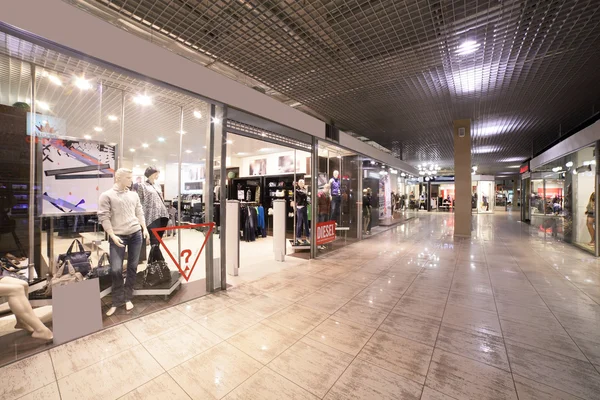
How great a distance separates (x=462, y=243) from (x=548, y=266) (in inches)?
97.4

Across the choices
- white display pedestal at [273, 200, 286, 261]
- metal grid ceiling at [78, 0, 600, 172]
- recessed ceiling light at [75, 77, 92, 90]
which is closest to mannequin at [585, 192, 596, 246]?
metal grid ceiling at [78, 0, 600, 172]

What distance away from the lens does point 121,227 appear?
2799 mm

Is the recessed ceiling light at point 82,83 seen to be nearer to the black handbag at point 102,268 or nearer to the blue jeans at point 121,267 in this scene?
the blue jeans at point 121,267

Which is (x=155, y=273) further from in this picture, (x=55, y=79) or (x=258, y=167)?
(x=258, y=167)

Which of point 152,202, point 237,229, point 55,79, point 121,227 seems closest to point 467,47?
point 237,229

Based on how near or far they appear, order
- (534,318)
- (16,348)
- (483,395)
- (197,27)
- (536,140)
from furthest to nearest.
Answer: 1. (536,140)
2. (197,27)
3. (534,318)
4. (16,348)
5. (483,395)

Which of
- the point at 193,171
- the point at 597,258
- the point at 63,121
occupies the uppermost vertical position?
the point at 63,121

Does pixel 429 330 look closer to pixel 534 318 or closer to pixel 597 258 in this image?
pixel 534 318

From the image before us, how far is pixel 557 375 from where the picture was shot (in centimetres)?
179

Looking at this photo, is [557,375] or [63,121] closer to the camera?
[557,375]

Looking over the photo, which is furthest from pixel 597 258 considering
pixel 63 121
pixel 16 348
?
pixel 63 121

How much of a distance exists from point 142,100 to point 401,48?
4.15m

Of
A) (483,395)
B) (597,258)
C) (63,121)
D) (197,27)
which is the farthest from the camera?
(597,258)

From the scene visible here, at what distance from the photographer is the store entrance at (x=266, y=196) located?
5613 millimetres
